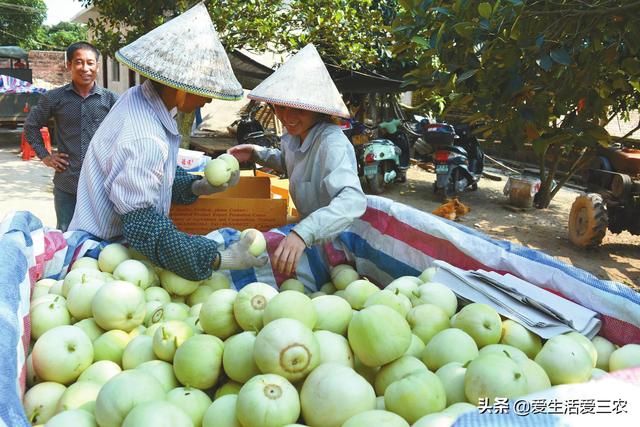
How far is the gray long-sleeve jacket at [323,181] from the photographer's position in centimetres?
238

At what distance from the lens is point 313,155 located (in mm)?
2764

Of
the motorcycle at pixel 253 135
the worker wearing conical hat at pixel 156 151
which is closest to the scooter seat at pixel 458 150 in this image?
the motorcycle at pixel 253 135

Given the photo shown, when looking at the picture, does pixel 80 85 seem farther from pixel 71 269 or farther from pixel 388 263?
pixel 388 263

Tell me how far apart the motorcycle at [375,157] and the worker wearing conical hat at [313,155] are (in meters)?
5.63

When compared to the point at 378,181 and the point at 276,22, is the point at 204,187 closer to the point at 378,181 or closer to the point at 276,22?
the point at 276,22

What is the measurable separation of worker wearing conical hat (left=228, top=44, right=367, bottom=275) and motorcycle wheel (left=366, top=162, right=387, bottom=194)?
5981mm

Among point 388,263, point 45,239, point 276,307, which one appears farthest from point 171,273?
point 388,263

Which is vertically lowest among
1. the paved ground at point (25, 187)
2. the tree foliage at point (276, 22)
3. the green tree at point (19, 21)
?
the paved ground at point (25, 187)

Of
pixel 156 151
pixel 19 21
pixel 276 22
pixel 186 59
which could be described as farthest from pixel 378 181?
pixel 19 21

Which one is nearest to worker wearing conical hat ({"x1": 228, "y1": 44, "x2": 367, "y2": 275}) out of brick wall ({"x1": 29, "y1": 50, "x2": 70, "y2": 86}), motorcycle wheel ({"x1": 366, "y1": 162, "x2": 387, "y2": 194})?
motorcycle wheel ({"x1": 366, "y1": 162, "x2": 387, "y2": 194})

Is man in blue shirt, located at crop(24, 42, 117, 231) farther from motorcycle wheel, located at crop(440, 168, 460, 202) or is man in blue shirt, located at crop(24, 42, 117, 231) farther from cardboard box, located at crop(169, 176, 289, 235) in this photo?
motorcycle wheel, located at crop(440, 168, 460, 202)

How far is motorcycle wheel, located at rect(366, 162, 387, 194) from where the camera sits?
8.96 meters

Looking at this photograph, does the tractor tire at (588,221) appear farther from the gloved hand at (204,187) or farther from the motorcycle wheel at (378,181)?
the gloved hand at (204,187)

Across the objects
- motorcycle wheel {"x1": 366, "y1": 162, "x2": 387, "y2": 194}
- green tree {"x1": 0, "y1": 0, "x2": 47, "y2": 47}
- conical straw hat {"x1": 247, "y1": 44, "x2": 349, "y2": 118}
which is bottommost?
motorcycle wheel {"x1": 366, "y1": 162, "x2": 387, "y2": 194}
